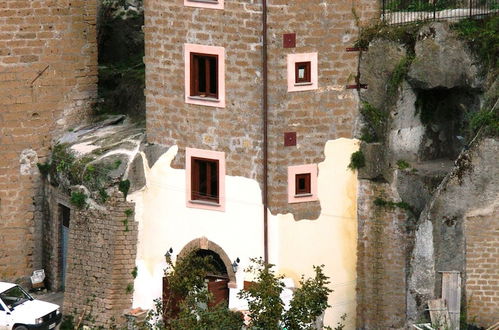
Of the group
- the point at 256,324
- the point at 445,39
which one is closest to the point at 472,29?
Result: the point at 445,39

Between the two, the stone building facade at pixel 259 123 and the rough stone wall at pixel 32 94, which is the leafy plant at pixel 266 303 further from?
the rough stone wall at pixel 32 94

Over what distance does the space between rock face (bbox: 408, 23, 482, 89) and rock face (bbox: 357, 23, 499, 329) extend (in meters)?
0.03

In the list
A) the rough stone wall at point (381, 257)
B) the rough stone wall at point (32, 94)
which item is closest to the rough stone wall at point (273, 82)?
the rough stone wall at point (381, 257)

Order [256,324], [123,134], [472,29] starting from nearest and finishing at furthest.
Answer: [256,324], [472,29], [123,134]

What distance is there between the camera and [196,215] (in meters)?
63.9

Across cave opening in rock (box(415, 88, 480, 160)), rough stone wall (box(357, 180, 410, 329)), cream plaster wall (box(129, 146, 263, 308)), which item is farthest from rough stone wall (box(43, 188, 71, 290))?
cave opening in rock (box(415, 88, 480, 160))

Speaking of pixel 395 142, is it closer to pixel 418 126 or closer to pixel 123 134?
pixel 418 126

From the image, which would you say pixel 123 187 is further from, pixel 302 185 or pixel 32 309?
pixel 302 185

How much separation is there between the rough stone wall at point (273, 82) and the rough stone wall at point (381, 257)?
4.94 ft

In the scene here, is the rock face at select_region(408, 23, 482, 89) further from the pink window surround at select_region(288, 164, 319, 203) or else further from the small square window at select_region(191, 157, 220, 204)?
the small square window at select_region(191, 157, 220, 204)

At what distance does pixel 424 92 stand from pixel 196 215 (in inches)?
280

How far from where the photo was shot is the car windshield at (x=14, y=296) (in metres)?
64.4

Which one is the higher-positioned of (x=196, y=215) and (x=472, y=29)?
(x=472, y=29)

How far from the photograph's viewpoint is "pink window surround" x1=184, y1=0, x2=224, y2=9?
6225 centimetres
